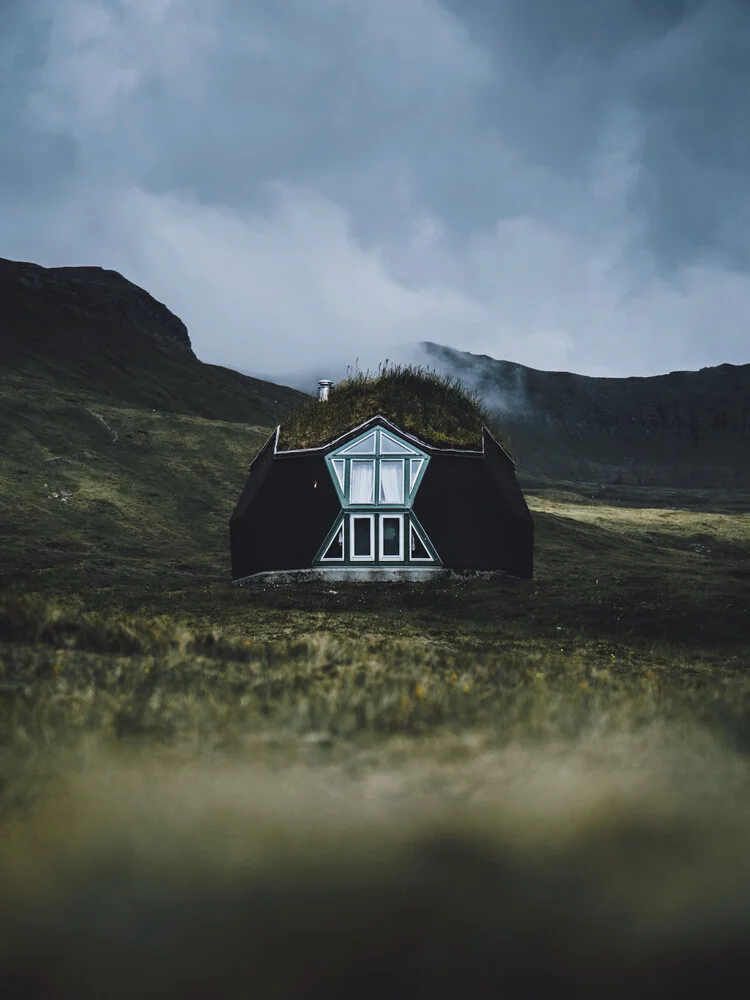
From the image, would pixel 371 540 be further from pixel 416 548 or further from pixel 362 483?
pixel 362 483

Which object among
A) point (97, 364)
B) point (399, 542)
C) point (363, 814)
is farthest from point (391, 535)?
point (97, 364)

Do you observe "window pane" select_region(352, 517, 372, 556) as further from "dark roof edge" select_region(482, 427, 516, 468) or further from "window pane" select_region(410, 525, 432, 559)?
"dark roof edge" select_region(482, 427, 516, 468)

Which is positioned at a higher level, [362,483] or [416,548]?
[362,483]

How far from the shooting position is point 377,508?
40688 mm

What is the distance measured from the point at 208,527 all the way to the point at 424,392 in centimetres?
2493

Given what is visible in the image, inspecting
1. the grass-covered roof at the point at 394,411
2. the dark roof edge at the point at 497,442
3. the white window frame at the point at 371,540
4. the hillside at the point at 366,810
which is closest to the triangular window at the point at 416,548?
the white window frame at the point at 371,540

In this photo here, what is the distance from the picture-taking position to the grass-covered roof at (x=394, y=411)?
4212 centimetres

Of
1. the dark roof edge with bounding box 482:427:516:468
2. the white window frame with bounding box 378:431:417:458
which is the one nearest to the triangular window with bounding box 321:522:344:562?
the white window frame with bounding box 378:431:417:458

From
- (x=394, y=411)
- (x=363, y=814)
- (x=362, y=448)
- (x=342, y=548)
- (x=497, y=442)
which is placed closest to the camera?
(x=363, y=814)

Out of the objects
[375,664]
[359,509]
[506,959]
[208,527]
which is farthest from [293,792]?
[208,527]

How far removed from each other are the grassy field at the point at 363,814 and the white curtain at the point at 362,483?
17.2m

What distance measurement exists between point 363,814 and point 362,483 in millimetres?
31946

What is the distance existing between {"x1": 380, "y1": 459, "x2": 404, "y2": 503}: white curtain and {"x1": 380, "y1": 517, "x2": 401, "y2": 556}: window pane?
0.89 metres

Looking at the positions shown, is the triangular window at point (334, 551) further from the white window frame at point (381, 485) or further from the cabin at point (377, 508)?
the white window frame at point (381, 485)
